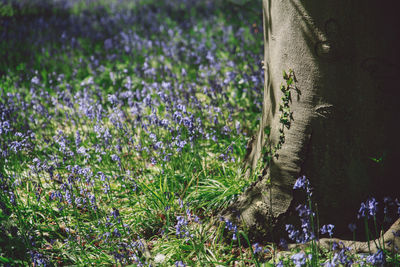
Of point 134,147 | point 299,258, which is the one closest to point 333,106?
point 299,258

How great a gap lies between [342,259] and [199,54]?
4019 millimetres

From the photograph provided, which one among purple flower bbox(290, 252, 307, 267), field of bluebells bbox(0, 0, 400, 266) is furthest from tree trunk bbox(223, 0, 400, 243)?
purple flower bbox(290, 252, 307, 267)

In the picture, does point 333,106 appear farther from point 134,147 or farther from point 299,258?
point 134,147

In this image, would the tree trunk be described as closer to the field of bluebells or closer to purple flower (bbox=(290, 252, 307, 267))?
the field of bluebells

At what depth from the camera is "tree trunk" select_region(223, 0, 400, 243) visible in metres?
2.03

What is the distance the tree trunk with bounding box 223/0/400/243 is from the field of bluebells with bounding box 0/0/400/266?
0.19m

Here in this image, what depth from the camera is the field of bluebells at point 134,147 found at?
2.45 m

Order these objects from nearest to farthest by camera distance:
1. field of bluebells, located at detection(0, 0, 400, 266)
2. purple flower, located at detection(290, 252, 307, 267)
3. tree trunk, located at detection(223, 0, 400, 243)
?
purple flower, located at detection(290, 252, 307, 267) → tree trunk, located at detection(223, 0, 400, 243) → field of bluebells, located at detection(0, 0, 400, 266)

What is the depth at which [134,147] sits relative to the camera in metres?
3.22

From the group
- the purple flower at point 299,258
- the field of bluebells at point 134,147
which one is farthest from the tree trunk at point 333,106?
the purple flower at point 299,258

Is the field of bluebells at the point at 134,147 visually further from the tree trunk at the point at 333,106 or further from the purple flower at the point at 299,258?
the tree trunk at the point at 333,106

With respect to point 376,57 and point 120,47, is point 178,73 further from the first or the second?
point 376,57

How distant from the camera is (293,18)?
214 cm

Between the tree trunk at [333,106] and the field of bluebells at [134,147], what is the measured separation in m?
0.19
